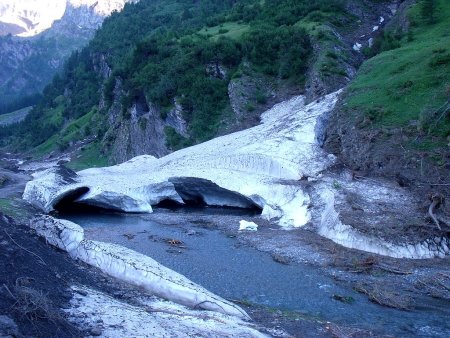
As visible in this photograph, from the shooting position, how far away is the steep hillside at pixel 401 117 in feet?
95.1

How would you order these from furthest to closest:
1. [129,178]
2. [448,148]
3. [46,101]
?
[46,101], [129,178], [448,148]

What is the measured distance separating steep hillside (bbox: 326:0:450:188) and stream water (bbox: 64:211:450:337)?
10200mm

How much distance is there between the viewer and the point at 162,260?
75.6ft

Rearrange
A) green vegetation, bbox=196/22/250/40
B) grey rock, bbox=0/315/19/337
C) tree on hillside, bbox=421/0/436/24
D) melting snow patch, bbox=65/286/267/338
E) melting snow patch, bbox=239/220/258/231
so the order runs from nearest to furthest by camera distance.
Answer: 1. grey rock, bbox=0/315/19/337
2. melting snow patch, bbox=65/286/267/338
3. melting snow patch, bbox=239/220/258/231
4. tree on hillside, bbox=421/0/436/24
5. green vegetation, bbox=196/22/250/40

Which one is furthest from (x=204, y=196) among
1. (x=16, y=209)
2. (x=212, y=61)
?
(x=212, y=61)

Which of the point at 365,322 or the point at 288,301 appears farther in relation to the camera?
the point at 288,301

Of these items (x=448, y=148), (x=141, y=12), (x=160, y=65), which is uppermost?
(x=141, y=12)

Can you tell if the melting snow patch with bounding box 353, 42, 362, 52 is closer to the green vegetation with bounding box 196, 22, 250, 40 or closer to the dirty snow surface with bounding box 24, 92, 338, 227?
the green vegetation with bounding box 196, 22, 250, 40

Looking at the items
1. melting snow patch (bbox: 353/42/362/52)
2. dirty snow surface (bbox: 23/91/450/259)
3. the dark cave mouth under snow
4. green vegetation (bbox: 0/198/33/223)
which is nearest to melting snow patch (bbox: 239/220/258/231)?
dirty snow surface (bbox: 23/91/450/259)

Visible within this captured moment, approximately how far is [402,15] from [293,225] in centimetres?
3408

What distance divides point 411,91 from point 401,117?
2.82m

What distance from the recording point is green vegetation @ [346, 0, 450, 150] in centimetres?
3022

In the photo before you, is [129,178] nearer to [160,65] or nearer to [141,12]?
[160,65]

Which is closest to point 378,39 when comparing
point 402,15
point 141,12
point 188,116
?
point 402,15
